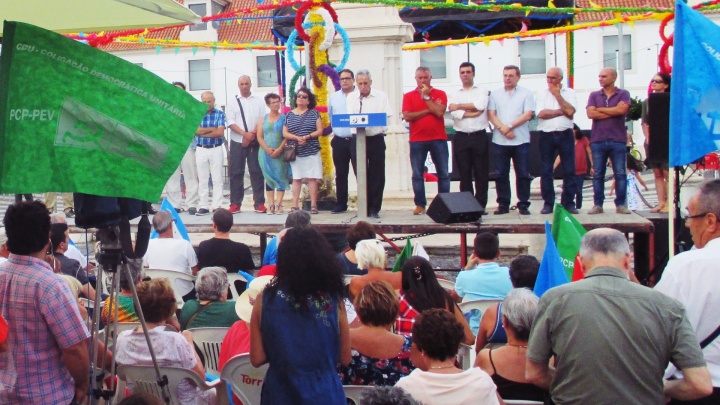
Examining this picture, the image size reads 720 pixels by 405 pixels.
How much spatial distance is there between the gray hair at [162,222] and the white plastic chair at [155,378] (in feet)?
11.4

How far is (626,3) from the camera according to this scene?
129 feet

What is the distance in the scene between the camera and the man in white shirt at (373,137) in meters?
10.7

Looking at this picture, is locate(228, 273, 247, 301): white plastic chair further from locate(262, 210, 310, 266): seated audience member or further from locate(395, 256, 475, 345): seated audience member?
locate(395, 256, 475, 345): seated audience member

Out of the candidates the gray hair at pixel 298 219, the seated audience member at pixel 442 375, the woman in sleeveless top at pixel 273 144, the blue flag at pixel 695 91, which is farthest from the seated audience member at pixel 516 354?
the woman in sleeveless top at pixel 273 144

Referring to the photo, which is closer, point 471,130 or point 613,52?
point 471,130

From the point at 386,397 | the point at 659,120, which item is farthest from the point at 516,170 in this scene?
the point at 386,397

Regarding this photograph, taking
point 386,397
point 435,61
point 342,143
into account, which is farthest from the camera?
point 435,61

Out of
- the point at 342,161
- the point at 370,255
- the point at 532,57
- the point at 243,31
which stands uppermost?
the point at 243,31

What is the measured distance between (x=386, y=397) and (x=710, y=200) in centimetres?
186

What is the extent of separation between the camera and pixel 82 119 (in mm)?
3959

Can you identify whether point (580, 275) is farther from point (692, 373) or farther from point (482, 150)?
point (482, 150)

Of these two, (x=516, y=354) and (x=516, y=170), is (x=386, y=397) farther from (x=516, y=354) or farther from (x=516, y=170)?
(x=516, y=170)

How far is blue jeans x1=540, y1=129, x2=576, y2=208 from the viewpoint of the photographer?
1047 centimetres

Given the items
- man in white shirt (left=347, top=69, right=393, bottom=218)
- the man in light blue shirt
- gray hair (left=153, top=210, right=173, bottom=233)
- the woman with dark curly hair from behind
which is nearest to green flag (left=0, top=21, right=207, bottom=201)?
the woman with dark curly hair from behind
